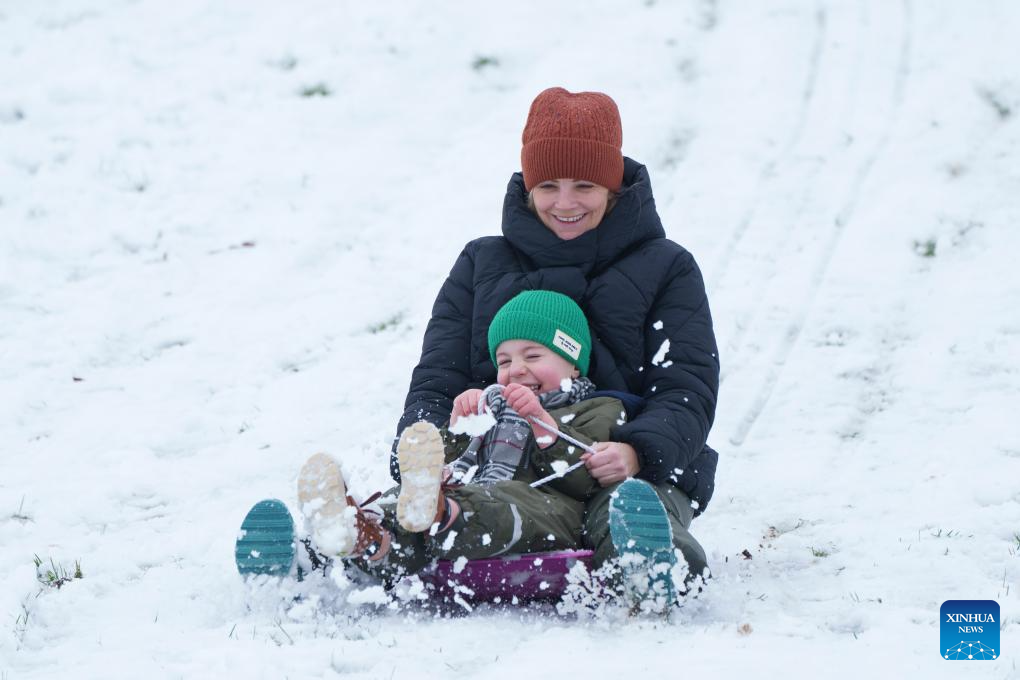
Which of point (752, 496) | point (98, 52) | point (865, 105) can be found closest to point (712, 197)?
point (865, 105)

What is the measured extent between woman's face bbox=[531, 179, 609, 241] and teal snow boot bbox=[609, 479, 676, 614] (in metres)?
1.29

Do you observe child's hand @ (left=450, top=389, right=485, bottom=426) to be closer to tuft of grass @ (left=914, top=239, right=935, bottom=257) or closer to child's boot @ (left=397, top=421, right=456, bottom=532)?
child's boot @ (left=397, top=421, right=456, bottom=532)

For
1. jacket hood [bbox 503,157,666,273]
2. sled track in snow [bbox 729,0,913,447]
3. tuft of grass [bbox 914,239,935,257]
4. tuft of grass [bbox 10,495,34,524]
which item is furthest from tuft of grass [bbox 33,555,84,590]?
tuft of grass [bbox 914,239,935,257]

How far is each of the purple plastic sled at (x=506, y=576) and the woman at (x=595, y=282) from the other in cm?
70

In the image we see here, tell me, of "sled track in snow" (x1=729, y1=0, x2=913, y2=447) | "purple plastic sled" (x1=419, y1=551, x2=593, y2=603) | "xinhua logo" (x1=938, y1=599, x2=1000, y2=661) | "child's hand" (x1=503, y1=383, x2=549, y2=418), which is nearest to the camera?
"xinhua logo" (x1=938, y1=599, x2=1000, y2=661)

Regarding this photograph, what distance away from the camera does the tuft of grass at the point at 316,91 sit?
8891mm

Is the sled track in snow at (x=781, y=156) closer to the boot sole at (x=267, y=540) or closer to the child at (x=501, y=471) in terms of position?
the child at (x=501, y=471)

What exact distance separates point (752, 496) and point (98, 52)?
7.75 m

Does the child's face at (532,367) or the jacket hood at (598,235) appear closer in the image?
the child's face at (532,367)

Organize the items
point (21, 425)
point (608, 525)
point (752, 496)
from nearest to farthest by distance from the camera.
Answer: point (608, 525)
point (752, 496)
point (21, 425)

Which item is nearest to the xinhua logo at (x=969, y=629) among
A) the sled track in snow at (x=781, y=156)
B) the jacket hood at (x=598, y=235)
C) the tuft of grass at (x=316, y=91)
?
the jacket hood at (x=598, y=235)

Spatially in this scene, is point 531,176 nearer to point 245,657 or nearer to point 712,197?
point 245,657

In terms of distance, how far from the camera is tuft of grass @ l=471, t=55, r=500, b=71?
930 cm

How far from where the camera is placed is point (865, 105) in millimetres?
Result: 8086
